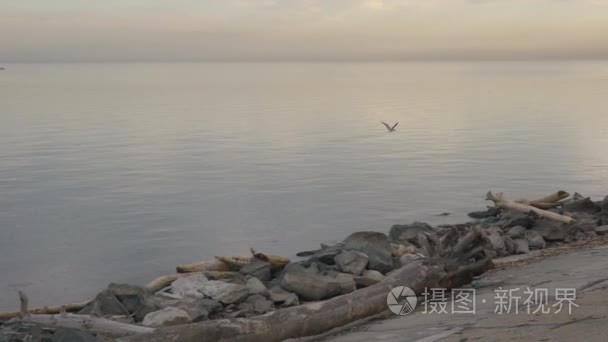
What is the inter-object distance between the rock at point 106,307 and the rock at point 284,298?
2.49 meters

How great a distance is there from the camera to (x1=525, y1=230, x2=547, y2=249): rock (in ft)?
54.4

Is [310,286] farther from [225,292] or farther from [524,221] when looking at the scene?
[524,221]

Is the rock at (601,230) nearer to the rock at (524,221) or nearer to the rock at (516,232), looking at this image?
the rock at (524,221)

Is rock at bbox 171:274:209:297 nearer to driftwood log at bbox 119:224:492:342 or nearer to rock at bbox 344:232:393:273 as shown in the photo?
rock at bbox 344:232:393:273

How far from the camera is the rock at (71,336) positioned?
8.29 metres

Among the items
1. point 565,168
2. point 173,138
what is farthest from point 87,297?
point 173,138

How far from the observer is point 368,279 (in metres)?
13.2

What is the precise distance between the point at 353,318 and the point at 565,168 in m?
25.1

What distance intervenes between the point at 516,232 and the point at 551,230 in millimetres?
910

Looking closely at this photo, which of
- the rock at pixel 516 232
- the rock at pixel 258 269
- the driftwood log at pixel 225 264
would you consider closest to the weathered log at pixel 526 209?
the rock at pixel 516 232

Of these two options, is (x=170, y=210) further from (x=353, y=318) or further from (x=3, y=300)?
(x=353, y=318)

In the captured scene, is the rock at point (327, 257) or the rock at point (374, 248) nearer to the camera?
the rock at point (374, 248)

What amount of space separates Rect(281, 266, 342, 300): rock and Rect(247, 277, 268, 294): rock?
1.27 feet

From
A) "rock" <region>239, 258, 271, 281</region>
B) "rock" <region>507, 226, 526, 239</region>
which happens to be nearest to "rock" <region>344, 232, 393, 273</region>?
"rock" <region>239, 258, 271, 281</region>
